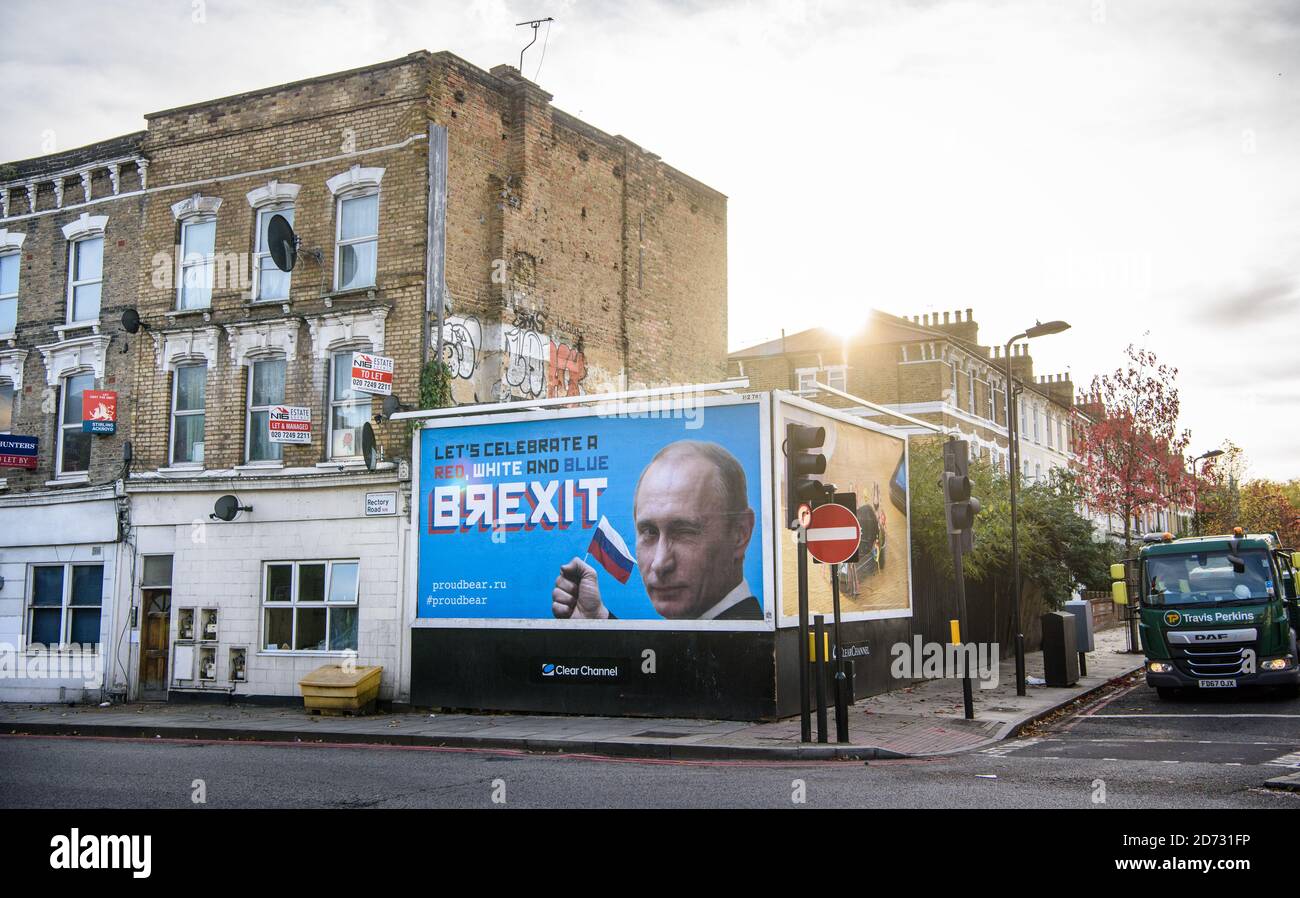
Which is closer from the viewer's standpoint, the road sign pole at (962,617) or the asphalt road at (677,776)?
the asphalt road at (677,776)

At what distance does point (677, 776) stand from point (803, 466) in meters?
3.82

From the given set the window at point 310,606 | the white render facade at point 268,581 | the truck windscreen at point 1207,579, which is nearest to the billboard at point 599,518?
the white render facade at point 268,581

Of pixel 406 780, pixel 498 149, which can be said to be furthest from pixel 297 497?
pixel 406 780

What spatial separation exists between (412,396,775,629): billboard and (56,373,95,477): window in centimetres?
943

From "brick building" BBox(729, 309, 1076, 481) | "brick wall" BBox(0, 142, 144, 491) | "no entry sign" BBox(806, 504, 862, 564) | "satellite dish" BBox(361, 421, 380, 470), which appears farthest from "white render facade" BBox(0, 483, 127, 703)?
"brick building" BBox(729, 309, 1076, 481)

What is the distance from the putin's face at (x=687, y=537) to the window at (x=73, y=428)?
44.7ft

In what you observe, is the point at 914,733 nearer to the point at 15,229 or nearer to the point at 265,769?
the point at 265,769

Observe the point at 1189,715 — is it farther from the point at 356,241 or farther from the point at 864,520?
the point at 356,241

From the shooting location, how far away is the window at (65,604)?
22.5m

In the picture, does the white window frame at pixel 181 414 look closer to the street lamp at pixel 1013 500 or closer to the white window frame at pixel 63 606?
the white window frame at pixel 63 606

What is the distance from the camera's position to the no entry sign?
12758 mm

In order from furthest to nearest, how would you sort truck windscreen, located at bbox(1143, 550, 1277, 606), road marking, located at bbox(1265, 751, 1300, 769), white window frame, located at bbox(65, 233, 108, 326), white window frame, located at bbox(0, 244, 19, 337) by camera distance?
white window frame, located at bbox(0, 244, 19, 337) → white window frame, located at bbox(65, 233, 108, 326) → truck windscreen, located at bbox(1143, 550, 1277, 606) → road marking, located at bbox(1265, 751, 1300, 769)

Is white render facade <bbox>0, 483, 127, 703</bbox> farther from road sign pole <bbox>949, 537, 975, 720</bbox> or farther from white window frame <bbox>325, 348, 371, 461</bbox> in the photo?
road sign pole <bbox>949, 537, 975, 720</bbox>

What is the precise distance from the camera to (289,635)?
20141 mm
